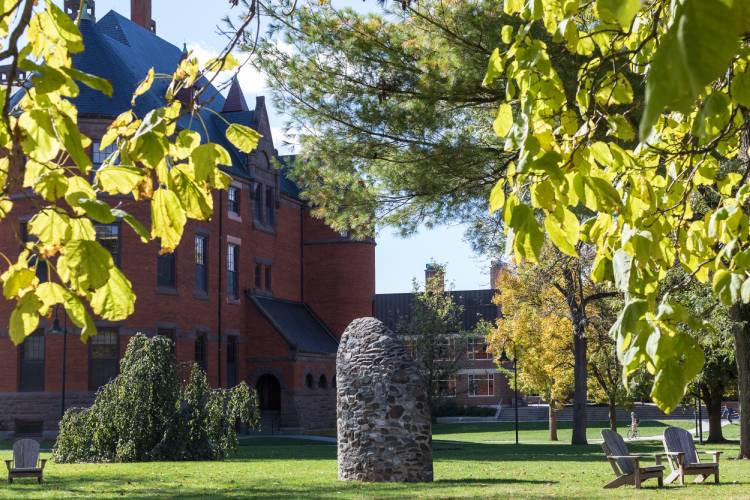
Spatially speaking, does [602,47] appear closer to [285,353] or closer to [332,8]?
[332,8]

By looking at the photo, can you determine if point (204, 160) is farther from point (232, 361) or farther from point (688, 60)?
point (232, 361)

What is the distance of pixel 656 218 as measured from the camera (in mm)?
4777

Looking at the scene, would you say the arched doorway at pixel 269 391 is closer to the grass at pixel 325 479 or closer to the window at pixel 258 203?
the window at pixel 258 203

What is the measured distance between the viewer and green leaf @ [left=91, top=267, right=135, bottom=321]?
3.30 m

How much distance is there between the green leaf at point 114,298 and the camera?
330 cm

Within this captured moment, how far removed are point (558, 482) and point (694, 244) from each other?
12986mm

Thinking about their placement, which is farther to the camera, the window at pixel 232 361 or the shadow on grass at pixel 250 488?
the window at pixel 232 361

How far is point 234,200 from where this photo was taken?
43438 mm

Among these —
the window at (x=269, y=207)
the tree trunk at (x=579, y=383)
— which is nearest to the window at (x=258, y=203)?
the window at (x=269, y=207)

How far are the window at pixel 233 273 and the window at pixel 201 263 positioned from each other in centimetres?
186

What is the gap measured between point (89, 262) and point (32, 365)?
35.7 m

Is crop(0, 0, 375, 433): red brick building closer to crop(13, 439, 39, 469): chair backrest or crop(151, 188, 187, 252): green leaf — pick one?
crop(13, 439, 39, 469): chair backrest

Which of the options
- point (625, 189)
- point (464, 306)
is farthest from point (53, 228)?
point (464, 306)

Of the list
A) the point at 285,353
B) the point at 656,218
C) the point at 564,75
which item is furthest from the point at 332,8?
the point at 285,353
